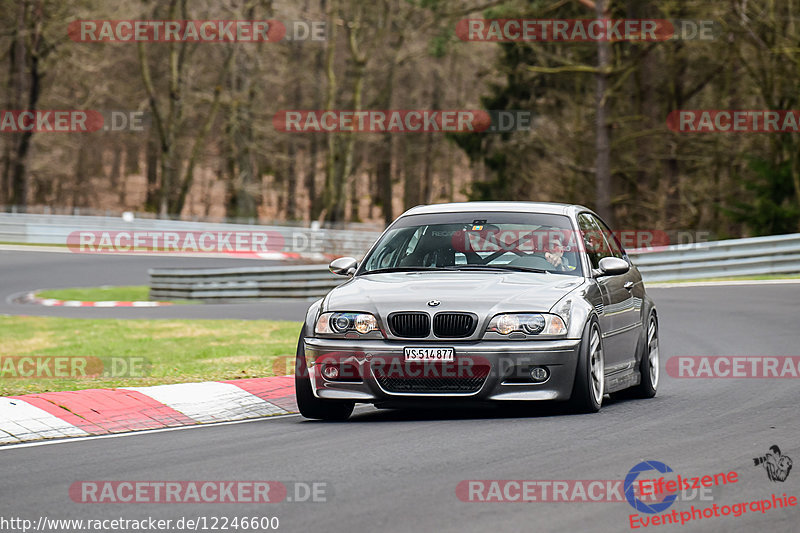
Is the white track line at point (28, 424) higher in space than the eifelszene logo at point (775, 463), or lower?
lower

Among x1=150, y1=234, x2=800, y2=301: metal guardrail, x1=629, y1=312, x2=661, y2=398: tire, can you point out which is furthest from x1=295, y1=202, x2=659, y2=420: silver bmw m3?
x1=150, y1=234, x2=800, y2=301: metal guardrail

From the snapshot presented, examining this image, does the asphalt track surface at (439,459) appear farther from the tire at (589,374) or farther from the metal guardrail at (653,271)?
the metal guardrail at (653,271)

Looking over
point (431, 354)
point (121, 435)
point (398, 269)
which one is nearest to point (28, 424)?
point (121, 435)

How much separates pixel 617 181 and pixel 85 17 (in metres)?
23.2

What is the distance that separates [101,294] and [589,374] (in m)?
22.7

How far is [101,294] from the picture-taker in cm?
2967

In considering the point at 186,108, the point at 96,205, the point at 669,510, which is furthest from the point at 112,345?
the point at 96,205

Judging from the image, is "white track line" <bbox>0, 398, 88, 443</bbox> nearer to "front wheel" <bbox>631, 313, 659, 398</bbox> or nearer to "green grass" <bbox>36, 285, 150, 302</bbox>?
"front wheel" <bbox>631, 313, 659, 398</bbox>

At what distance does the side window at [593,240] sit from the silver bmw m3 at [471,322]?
88mm

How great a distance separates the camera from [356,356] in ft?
27.9

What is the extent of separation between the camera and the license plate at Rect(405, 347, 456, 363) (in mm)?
8305

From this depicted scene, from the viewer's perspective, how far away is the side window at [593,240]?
32.5 ft

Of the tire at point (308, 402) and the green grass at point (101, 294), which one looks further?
the green grass at point (101, 294)

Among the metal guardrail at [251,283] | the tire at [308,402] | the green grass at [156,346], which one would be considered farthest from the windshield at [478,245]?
the metal guardrail at [251,283]
